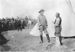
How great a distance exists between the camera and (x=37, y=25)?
337 cm

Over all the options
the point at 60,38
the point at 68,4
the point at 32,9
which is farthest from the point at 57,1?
the point at 60,38

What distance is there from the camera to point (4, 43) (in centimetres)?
314

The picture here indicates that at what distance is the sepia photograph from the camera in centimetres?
321

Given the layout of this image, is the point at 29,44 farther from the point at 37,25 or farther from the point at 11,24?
the point at 11,24

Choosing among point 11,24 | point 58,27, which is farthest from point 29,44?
point 58,27

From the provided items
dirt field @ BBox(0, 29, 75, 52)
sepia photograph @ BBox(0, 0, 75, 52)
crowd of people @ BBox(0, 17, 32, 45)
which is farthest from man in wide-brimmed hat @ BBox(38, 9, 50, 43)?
crowd of people @ BBox(0, 17, 32, 45)

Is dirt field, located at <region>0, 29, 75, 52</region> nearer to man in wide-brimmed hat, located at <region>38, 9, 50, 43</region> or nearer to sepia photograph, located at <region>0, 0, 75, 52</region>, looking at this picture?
sepia photograph, located at <region>0, 0, 75, 52</region>

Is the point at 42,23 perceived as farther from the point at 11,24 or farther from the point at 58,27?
the point at 11,24

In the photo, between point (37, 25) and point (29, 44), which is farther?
point (37, 25)

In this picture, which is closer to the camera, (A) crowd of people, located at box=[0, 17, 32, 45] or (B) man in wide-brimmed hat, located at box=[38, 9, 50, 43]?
(A) crowd of people, located at box=[0, 17, 32, 45]

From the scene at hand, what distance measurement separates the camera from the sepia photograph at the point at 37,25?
3213 millimetres

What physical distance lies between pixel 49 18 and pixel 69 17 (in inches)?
15.0

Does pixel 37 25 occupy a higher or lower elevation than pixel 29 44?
higher

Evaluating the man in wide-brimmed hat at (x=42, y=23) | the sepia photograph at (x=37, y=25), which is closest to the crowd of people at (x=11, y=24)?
the sepia photograph at (x=37, y=25)
